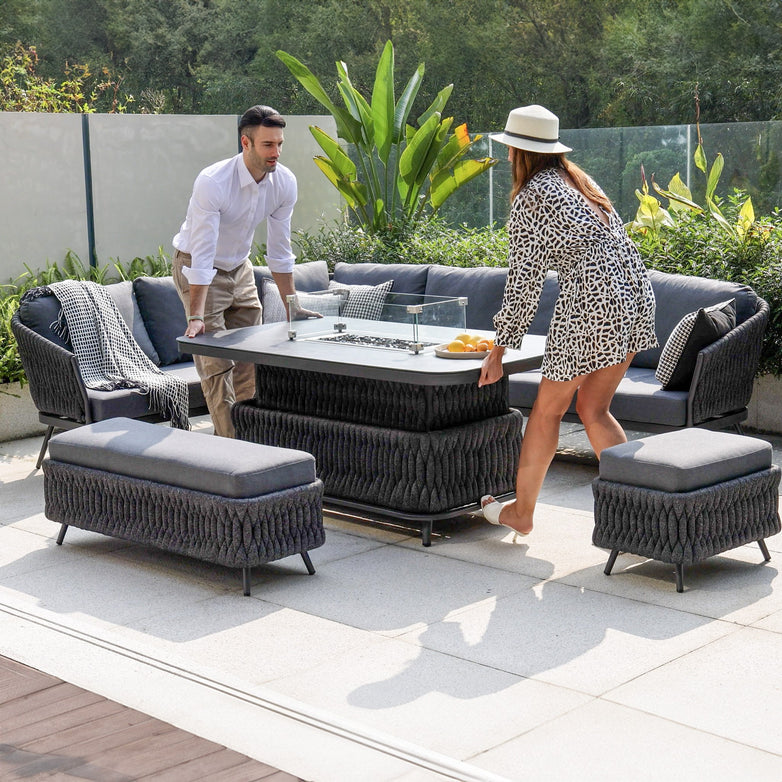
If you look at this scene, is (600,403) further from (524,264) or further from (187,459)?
(187,459)

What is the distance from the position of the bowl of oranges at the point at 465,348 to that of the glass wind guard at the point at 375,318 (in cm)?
15

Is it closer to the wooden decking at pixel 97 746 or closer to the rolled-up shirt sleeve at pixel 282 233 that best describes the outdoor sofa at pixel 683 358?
the rolled-up shirt sleeve at pixel 282 233

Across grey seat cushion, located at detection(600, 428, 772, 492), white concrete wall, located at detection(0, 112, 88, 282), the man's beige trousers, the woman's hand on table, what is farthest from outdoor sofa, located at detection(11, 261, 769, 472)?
white concrete wall, located at detection(0, 112, 88, 282)

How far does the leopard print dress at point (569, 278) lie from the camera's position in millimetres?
4598

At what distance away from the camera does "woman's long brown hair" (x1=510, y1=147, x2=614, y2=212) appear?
467 centimetres

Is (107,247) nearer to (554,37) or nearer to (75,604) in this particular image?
(75,604)

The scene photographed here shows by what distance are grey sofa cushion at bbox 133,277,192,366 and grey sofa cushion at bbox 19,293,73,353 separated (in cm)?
73

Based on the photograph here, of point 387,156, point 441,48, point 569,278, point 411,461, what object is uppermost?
point 441,48

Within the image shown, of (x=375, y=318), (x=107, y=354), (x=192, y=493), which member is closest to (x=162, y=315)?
(x=107, y=354)

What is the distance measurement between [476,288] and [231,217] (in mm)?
1982

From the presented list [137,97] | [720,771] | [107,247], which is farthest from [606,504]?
[137,97]

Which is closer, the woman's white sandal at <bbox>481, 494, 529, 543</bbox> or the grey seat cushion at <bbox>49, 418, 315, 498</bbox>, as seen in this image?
the grey seat cushion at <bbox>49, 418, 315, 498</bbox>

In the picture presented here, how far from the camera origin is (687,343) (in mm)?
5938

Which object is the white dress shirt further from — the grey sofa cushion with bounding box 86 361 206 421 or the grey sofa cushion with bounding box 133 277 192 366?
the grey sofa cushion with bounding box 133 277 192 366
